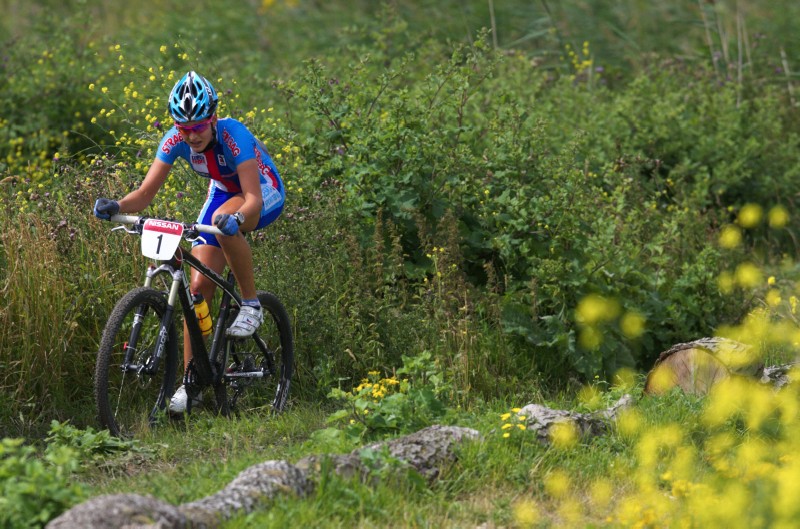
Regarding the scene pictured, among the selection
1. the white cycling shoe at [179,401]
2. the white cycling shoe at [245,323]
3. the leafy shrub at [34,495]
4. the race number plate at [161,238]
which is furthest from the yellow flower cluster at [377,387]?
the leafy shrub at [34,495]

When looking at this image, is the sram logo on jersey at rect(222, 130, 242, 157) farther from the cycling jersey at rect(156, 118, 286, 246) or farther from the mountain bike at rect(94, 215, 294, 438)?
the mountain bike at rect(94, 215, 294, 438)

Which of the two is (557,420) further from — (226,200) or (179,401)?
(226,200)

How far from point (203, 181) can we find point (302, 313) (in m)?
1.10

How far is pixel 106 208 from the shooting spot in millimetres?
5559

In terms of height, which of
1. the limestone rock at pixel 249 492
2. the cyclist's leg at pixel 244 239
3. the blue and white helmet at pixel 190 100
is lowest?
the limestone rock at pixel 249 492

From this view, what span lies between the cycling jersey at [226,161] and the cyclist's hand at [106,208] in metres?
0.44

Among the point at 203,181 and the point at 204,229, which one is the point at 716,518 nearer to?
the point at 204,229

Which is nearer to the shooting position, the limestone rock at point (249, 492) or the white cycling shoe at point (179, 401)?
the limestone rock at point (249, 492)

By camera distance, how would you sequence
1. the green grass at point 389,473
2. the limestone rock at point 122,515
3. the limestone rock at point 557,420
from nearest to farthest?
the limestone rock at point 122,515, the green grass at point 389,473, the limestone rock at point 557,420

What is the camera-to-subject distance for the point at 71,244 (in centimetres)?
650

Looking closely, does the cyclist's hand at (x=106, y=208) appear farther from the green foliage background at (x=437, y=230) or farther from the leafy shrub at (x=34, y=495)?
the leafy shrub at (x=34, y=495)

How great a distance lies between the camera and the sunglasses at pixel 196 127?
5.70m

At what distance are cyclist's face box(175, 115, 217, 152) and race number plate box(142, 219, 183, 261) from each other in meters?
0.50

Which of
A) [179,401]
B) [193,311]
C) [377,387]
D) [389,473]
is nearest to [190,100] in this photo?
[193,311]
